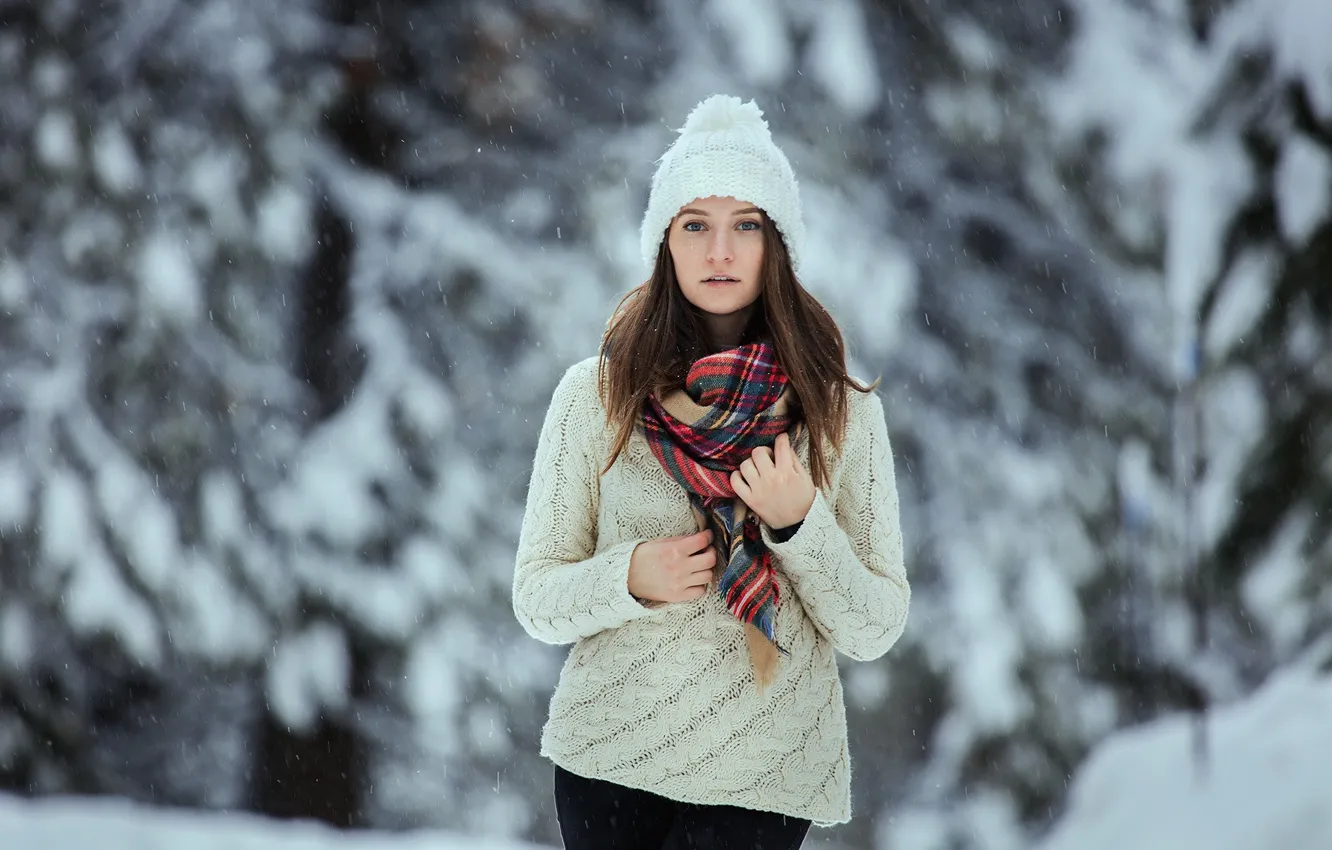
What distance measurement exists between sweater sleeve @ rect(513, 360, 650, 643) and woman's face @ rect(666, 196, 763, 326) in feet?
0.70

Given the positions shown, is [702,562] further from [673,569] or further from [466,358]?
[466,358]

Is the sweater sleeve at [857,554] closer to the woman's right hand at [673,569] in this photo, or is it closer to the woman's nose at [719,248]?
the woman's right hand at [673,569]

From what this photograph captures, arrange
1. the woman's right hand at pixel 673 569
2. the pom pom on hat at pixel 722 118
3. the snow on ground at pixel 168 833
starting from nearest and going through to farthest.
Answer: the woman's right hand at pixel 673 569 < the pom pom on hat at pixel 722 118 < the snow on ground at pixel 168 833

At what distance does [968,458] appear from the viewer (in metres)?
4.36

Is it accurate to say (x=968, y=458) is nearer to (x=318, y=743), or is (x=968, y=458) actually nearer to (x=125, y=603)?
(x=318, y=743)

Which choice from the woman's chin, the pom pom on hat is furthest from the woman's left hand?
the pom pom on hat

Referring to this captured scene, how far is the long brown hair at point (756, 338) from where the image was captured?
1.75 metres

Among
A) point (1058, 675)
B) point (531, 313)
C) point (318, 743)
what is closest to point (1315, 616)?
point (1058, 675)

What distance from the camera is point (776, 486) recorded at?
165 cm

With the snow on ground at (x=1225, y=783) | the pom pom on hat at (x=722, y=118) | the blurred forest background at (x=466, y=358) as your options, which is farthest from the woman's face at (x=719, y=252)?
the blurred forest background at (x=466, y=358)

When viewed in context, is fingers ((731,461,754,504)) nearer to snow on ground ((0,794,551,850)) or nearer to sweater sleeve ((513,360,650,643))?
sweater sleeve ((513,360,650,643))

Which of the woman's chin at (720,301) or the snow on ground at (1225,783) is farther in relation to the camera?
the snow on ground at (1225,783)

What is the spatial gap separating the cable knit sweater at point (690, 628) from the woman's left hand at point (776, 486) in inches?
1.0

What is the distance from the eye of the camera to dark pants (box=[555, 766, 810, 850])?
5.58 feet
